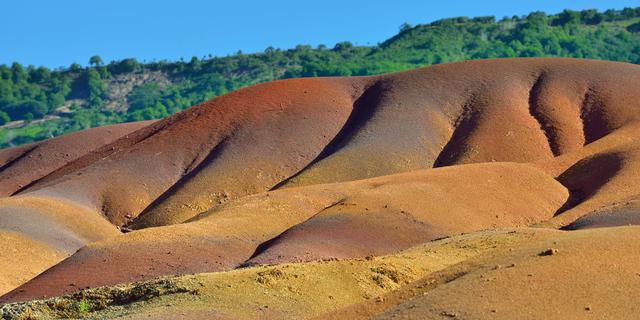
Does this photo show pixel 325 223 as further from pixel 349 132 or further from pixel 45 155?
pixel 45 155

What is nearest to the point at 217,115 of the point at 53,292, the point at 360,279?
the point at 53,292

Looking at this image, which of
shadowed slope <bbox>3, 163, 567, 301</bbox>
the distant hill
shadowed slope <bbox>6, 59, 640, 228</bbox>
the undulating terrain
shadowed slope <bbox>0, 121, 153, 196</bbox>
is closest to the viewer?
the undulating terrain

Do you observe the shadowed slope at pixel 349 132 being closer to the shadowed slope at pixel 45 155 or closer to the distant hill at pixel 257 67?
the shadowed slope at pixel 45 155

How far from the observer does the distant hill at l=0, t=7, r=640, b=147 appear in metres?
142

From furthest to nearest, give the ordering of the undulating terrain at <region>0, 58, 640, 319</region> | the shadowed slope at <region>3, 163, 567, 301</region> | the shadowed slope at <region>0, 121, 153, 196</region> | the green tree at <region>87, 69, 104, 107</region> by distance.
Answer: the green tree at <region>87, 69, 104, 107</region> < the shadowed slope at <region>0, 121, 153, 196</region> < the shadowed slope at <region>3, 163, 567, 301</region> < the undulating terrain at <region>0, 58, 640, 319</region>

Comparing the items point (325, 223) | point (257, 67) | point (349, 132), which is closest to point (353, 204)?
point (325, 223)

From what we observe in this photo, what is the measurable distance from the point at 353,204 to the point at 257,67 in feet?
402

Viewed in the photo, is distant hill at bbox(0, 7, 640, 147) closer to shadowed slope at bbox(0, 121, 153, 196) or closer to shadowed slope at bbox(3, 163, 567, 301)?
shadowed slope at bbox(0, 121, 153, 196)

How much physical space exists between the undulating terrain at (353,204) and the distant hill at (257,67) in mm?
70023

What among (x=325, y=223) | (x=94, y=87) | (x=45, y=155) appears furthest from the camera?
(x=94, y=87)

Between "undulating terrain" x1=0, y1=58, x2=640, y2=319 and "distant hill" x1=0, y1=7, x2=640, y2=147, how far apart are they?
70023mm

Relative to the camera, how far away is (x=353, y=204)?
41469 mm

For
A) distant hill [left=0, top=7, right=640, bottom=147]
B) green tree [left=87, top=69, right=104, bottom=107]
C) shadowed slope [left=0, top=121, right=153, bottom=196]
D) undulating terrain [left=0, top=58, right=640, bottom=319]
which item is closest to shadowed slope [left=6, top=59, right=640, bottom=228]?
undulating terrain [left=0, top=58, right=640, bottom=319]

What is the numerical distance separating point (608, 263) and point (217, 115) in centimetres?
4714
